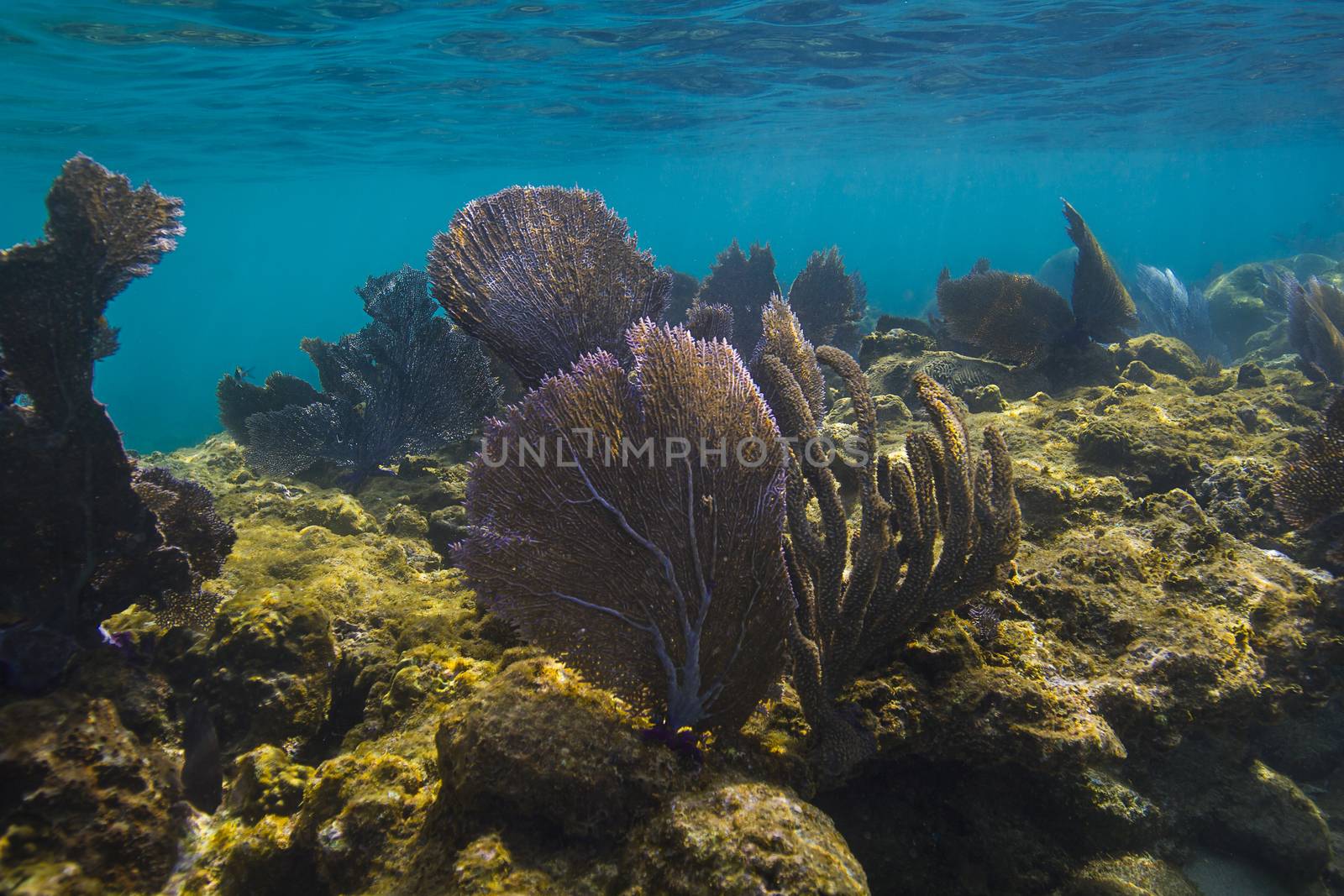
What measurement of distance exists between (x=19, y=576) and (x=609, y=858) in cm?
305

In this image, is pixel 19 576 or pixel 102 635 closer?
pixel 19 576

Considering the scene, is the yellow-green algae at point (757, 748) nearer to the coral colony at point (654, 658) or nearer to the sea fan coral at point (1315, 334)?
the coral colony at point (654, 658)

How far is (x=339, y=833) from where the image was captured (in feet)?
7.45

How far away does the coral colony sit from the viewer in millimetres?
2209

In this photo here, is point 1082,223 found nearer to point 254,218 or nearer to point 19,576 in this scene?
point 19,576

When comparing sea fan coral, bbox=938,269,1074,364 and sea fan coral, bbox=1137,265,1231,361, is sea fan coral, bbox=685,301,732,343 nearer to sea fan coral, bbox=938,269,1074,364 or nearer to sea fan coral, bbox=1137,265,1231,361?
sea fan coral, bbox=938,269,1074,364

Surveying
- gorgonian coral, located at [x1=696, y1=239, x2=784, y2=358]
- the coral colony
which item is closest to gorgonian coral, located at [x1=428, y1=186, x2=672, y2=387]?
the coral colony

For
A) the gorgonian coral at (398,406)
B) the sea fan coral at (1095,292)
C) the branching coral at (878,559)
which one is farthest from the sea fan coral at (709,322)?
the sea fan coral at (1095,292)

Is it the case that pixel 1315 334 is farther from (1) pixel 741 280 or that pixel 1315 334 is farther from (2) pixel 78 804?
(2) pixel 78 804

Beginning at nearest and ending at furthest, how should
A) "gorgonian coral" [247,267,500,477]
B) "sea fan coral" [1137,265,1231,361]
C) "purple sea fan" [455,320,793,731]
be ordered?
"purple sea fan" [455,320,793,731]
"gorgonian coral" [247,267,500,477]
"sea fan coral" [1137,265,1231,361]

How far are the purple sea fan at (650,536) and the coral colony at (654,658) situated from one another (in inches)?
0.5

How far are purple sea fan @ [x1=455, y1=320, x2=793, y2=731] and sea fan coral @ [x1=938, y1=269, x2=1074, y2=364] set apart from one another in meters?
6.81

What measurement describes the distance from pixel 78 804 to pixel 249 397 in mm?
7878

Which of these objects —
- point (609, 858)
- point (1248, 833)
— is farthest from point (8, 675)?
point (1248, 833)
